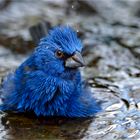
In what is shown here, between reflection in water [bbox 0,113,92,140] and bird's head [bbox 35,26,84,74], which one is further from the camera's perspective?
bird's head [bbox 35,26,84,74]

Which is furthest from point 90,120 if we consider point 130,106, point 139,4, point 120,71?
point 139,4

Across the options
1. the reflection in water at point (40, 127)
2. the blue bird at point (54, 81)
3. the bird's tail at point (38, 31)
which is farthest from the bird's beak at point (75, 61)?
the bird's tail at point (38, 31)

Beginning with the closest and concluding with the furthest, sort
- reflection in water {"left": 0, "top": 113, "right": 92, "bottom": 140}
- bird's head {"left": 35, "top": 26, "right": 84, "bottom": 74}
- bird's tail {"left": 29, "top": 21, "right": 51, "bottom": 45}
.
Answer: reflection in water {"left": 0, "top": 113, "right": 92, "bottom": 140} → bird's head {"left": 35, "top": 26, "right": 84, "bottom": 74} → bird's tail {"left": 29, "top": 21, "right": 51, "bottom": 45}

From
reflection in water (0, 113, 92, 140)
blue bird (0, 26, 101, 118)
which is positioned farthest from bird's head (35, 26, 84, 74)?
reflection in water (0, 113, 92, 140)

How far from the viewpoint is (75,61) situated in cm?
544

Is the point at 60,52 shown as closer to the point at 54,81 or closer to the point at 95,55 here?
the point at 54,81

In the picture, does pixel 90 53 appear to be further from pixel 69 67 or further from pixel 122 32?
pixel 69 67

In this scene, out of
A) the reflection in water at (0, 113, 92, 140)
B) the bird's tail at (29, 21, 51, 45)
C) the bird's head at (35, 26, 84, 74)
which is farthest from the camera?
the bird's tail at (29, 21, 51, 45)

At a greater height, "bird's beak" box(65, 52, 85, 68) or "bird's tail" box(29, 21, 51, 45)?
"bird's tail" box(29, 21, 51, 45)

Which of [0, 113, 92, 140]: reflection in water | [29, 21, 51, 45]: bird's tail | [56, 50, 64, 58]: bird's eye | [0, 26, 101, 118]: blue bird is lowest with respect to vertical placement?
[0, 113, 92, 140]: reflection in water

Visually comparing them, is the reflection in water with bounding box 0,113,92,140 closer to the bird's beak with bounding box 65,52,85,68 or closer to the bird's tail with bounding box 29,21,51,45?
the bird's beak with bounding box 65,52,85,68

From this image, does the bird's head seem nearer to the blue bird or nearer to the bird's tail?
the blue bird

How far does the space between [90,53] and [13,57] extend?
3.11 ft

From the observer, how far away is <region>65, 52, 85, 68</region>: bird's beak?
5438mm
